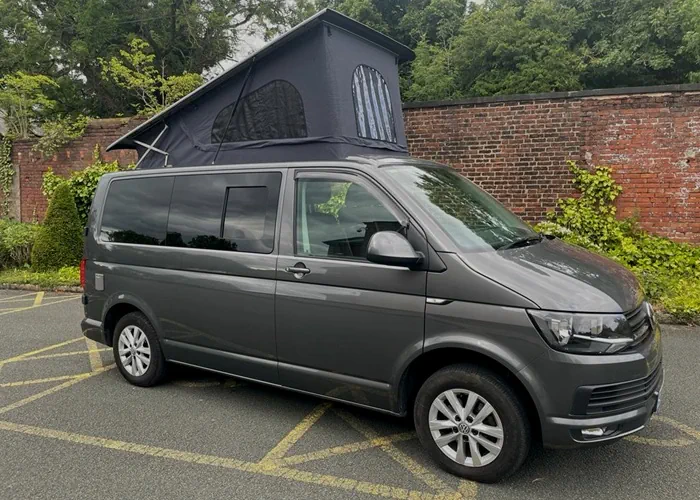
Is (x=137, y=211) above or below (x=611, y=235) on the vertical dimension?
above

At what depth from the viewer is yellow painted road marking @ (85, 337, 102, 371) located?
17.8 feet

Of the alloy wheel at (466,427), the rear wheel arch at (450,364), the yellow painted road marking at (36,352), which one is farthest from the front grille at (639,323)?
the yellow painted road marking at (36,352)

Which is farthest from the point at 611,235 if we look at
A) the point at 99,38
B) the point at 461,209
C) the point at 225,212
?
the point at 99,38

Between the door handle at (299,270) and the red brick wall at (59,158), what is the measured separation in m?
9.89

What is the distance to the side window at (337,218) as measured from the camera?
343 cm

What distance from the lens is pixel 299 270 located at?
11.9ft

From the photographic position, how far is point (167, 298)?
173 inches

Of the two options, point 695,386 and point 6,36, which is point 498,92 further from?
point 6,36

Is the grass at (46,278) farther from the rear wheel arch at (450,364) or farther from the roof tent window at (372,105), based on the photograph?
the rear wheel arch at (450,364)

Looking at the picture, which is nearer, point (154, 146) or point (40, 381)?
point (40, 381)

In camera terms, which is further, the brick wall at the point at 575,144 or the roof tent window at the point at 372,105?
the brick wall at the point at 575,144

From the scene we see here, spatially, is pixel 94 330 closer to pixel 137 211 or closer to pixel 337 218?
pixel 137 211

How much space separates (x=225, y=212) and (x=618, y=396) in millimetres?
2923

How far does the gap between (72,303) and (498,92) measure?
17.7 meters
